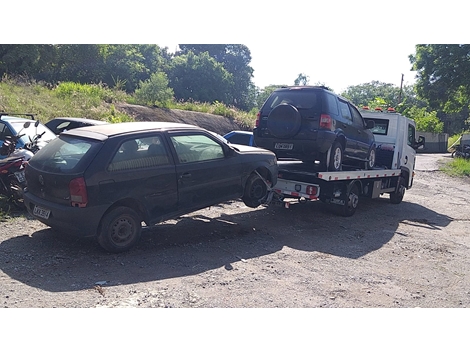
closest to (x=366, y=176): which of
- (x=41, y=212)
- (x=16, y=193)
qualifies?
(x=41, y=212)

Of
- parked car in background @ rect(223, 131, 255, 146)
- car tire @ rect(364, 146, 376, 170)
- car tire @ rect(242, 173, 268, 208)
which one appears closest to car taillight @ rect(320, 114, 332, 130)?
car tire @ rect(242, 173, 268, 208)

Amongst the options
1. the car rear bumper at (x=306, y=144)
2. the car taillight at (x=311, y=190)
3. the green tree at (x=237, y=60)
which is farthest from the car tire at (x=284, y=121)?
the green tree at (x=237, y=60)

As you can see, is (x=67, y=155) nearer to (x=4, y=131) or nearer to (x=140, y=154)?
(x=140, y=154)

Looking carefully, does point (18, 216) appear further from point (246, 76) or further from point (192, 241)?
point (246, 76)

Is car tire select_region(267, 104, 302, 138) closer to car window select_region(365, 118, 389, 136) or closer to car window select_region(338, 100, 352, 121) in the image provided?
car window select_region(338, 100, 352, 121)

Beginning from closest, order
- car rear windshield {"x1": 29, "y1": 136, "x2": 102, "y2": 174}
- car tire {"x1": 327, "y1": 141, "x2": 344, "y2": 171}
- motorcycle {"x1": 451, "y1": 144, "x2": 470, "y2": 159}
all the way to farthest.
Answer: car rear windshield {"x1": 29, "y1": 136, "x2": 102, "y2": 174} < car tire {"x1": 327, "y1": 141, "x2": 344, "y2": 171} < motorcycle {"x1": 451, "y1": 144, "x2": 470, "y2": 159}

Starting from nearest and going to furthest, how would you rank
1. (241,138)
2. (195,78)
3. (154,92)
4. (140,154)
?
(140,154)
(241,138)
(154,92)
(195,78)

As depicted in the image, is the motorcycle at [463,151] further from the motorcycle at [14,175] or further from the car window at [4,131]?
the motorcycle at [14,175]

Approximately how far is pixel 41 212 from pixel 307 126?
4785 mm

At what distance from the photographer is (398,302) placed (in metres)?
4.72

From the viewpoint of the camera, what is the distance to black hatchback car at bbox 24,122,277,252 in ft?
17.2

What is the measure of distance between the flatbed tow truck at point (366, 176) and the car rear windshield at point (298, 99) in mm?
1263

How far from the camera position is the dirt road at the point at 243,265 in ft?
14.7

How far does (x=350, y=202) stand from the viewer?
903cm
